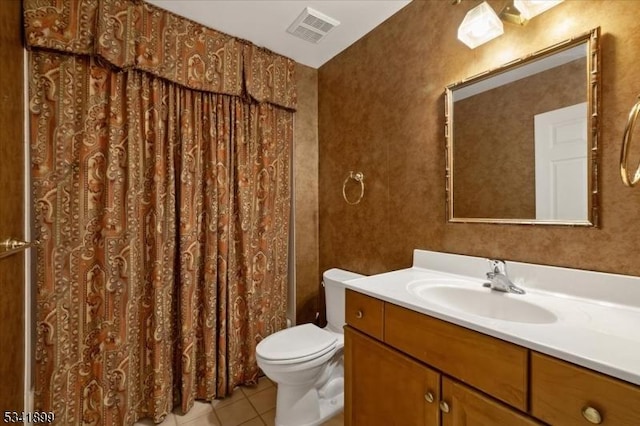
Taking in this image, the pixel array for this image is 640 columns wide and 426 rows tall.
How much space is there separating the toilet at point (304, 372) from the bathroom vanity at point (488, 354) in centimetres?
28

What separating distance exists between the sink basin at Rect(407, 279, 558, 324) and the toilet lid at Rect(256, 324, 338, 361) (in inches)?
24.3

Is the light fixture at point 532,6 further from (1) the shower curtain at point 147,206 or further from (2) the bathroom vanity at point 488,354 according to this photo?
(1) the shower curtain at point 147,206

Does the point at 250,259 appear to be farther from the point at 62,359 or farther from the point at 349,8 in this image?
the point at 349,8

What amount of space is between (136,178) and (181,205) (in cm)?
26

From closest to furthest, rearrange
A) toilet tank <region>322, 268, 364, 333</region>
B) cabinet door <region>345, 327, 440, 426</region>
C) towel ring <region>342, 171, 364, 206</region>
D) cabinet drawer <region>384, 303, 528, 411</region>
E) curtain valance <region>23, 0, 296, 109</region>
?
cabinet drawer <region>384, 303, 528, 411</region>
cabinet door <region>345, 327, 440, 426</region>
curtain valance <region>23, 0, 296, 109</region>
toilet tank <region>322, 268, 364, 333</region>
towel ring <region>342, 171, 364, 206</region>

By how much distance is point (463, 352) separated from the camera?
80cm

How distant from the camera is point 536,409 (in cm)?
67

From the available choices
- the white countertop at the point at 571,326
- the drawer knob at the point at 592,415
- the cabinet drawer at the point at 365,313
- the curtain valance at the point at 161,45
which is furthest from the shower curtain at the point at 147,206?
the drawer knob at the point at 592,415

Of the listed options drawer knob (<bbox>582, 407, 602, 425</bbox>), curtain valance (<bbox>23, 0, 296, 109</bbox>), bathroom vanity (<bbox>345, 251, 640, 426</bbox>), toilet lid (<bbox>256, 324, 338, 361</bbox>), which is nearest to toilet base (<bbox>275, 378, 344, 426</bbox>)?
toilet lid (<bbox>256, 324, 338, 361</bbox>)

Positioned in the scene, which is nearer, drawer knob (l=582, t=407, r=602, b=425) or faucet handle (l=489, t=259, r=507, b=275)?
drawer knob (l=582, t=407, r=602, b=425)

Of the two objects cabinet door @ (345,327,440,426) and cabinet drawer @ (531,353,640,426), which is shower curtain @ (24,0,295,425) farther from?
cabinet drawer @ (531,353,640,426)

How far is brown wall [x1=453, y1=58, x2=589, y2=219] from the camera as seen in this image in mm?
1054

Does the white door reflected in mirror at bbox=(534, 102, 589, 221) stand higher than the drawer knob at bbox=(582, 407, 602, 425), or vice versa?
the white door reflected in mirror at bbox=(534, 102, 589, 221)

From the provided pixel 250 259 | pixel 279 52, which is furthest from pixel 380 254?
pixel 279 52
